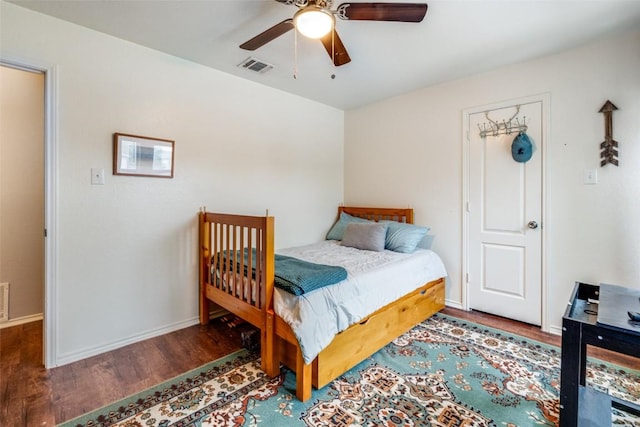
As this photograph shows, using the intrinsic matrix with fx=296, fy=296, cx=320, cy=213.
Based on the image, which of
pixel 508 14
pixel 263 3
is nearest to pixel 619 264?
pixel 508 14

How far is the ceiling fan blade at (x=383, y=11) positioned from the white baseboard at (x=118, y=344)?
2.68 meters

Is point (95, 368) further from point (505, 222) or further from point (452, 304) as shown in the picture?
point (505, 222)

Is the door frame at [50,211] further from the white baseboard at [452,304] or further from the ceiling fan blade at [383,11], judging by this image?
the white baseboard at [452,304]

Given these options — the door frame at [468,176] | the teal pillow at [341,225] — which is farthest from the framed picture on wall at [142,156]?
the door frame at [468,176]

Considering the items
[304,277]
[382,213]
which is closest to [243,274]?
A: [304,277]

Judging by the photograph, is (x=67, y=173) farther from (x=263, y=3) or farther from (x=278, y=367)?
(x=278, y=367)

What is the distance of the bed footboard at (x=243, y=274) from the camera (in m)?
1.86

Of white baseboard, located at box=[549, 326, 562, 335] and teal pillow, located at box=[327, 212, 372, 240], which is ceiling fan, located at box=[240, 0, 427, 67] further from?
white baseboard, located at box=[549, 326, 562, 335]

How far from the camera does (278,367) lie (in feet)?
6.28

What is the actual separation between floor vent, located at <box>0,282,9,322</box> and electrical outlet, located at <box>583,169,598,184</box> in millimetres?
4987

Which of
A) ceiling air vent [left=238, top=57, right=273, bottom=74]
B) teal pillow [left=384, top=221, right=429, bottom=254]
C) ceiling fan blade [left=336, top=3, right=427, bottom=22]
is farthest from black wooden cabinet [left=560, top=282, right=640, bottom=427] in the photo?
ceiling air vent [left=238, top=57, right=273, bottom=74]

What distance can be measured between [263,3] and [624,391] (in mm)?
3190

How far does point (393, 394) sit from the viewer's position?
5.66ft

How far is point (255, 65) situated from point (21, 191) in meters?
2.44
